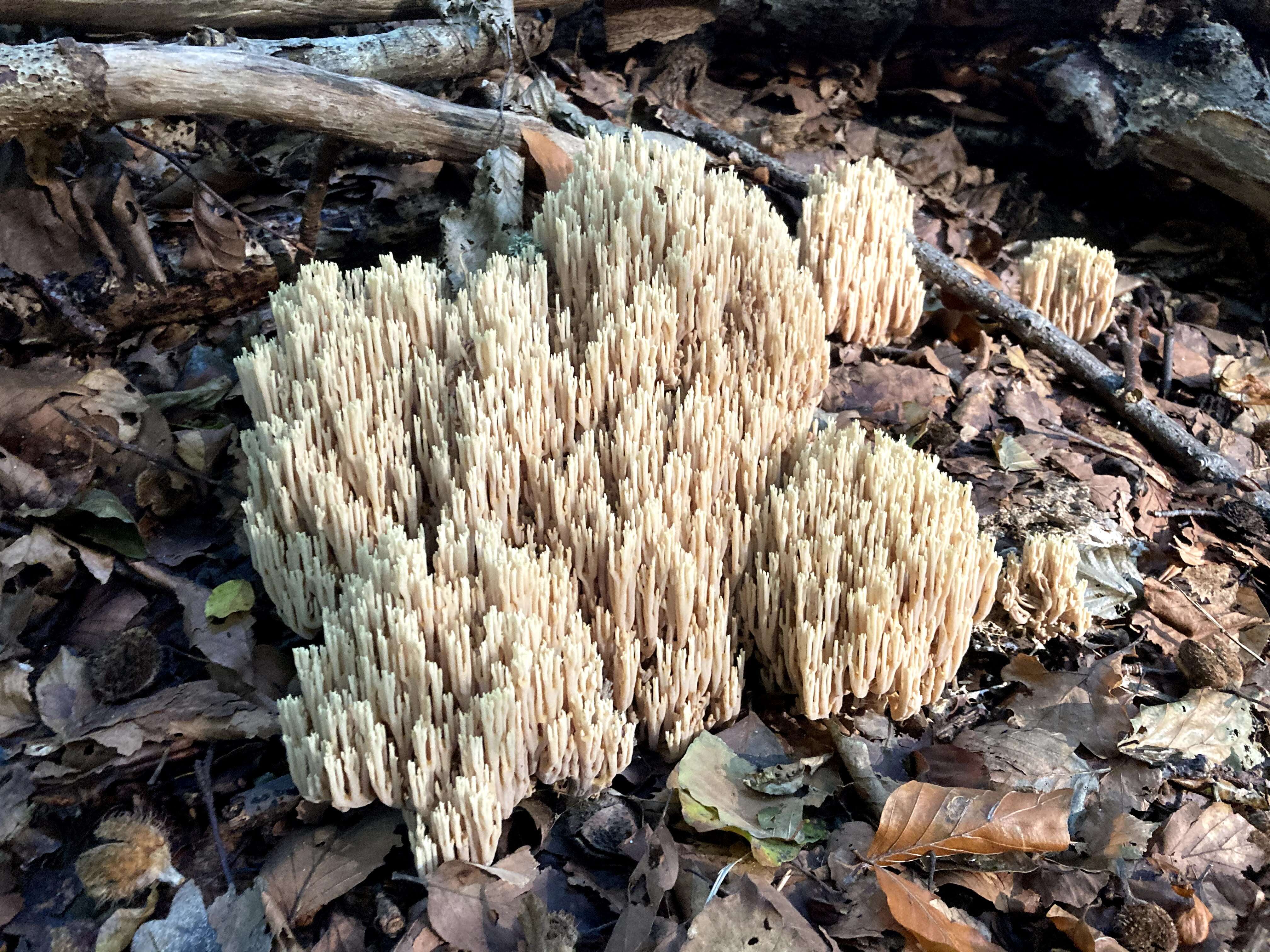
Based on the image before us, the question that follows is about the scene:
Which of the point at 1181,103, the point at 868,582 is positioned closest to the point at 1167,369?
the point at 1181,103

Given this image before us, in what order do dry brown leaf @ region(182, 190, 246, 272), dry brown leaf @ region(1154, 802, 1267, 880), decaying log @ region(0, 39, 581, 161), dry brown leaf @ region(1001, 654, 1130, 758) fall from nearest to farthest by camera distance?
dry brown leaf @ region(1154, 802, 1267, 880) → dry brown leaf @ region(1001, 654, 1130, 758) → decaying log @ region(0, 39, 581, 161) → dry brown leaf @ region(182, 190, 246, 272)

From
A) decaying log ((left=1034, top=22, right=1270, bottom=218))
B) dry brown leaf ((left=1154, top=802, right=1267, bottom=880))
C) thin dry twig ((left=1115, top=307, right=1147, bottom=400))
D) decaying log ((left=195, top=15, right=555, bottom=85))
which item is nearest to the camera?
dry brown leaf ((left=1154, top=802, right=1267, bottom=880))

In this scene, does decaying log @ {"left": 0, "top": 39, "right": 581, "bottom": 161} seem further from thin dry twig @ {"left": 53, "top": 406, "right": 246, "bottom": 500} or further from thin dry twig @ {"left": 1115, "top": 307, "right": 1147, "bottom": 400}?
thin dry twig @ {"left": 1115, "top": 307, "right": 1147, "bottom": 400}

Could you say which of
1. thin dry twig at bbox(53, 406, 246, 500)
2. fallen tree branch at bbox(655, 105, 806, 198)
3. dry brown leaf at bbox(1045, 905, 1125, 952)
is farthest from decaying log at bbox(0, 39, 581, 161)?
dry brown leaf at bbox(1045, 905, 1125, 952)

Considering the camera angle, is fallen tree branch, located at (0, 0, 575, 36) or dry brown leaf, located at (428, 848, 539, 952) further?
fallen tree branch, located at (0, 0, 575, 36)

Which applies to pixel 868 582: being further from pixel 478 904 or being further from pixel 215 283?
pixel 215 283

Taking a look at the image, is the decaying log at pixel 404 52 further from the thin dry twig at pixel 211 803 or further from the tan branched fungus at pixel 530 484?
the thin dry twig at pixel 211 803
